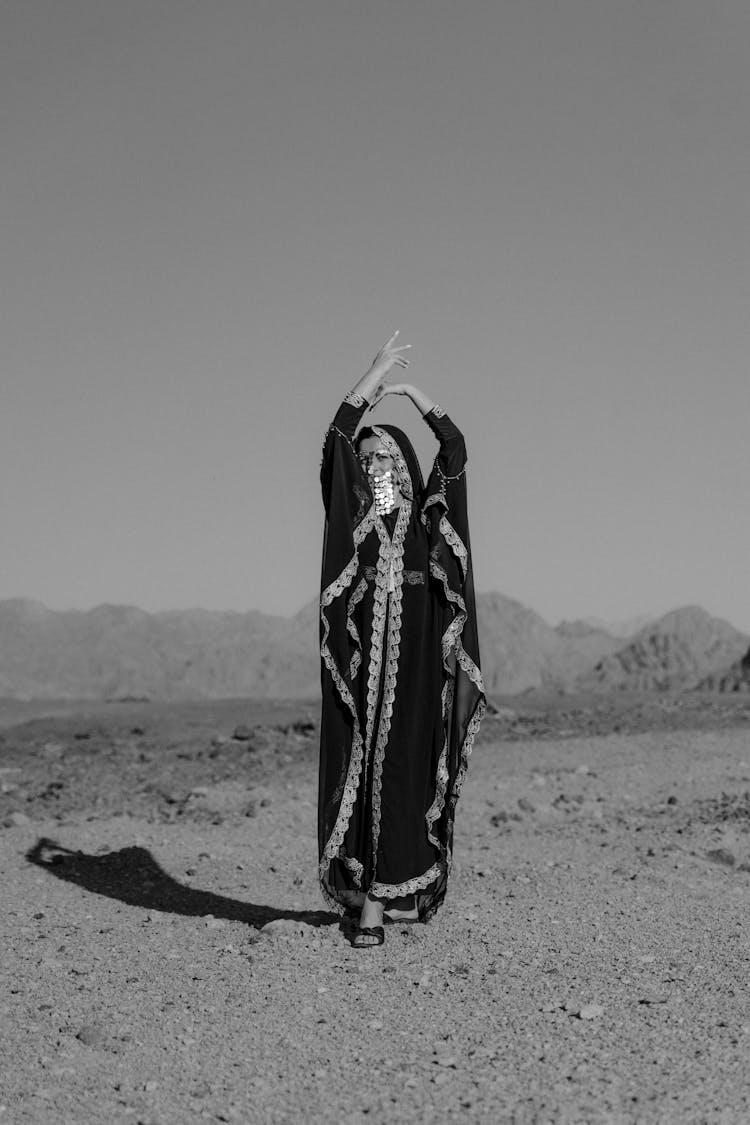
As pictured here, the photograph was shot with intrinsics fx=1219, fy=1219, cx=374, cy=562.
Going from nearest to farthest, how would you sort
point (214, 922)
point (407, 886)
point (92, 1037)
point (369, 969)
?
point (92, 1037) → point (369, 969) → point (407, 886) → point (214, 922)

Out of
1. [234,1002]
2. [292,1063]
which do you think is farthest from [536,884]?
[292,1063]

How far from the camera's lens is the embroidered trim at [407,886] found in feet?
21.1

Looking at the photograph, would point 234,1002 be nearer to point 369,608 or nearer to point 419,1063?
point 419,1063

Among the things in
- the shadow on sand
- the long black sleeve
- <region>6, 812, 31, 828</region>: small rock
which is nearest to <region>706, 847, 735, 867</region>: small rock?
the shadow on sand

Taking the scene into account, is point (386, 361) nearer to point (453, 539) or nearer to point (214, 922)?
point (453, 539)

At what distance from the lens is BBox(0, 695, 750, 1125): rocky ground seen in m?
4.35

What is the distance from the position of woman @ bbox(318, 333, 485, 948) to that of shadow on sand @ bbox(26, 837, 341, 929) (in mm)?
629

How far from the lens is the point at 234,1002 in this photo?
5.41m

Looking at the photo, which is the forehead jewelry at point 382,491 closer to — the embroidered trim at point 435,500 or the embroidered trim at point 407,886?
the embroidered trim at point 435,500

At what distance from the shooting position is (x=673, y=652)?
59125 mm

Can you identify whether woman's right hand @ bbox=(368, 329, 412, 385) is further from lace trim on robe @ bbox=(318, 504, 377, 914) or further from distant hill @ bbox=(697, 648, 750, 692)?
distant hill @ bbox=(697, 648, 750, 692)

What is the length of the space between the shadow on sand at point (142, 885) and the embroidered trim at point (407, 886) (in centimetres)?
54

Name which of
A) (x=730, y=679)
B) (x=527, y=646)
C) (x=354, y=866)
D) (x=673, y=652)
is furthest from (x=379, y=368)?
(x=527, y=646)

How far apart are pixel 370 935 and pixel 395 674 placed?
1.36 m
